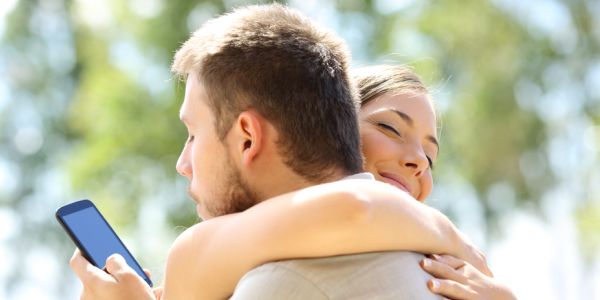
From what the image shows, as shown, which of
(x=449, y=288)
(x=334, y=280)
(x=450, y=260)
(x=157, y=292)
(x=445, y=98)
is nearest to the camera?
(x=334, y=280)

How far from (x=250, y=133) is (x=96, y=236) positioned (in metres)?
0.51

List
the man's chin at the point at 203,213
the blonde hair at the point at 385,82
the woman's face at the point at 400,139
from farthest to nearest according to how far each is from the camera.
A: the blonde hair at the point at 385,82
the woman's face at the point at 400,139
the man's chin at the point at 203,213

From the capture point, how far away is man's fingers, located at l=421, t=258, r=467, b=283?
1.91 meters

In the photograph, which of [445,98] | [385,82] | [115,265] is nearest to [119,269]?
[115,265]

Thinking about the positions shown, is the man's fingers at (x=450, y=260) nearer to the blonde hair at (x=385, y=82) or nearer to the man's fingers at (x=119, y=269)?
the man's fingers at (x=119, y=269)

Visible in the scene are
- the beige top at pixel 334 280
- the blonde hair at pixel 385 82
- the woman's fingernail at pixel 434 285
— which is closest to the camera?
the beige top at pixel 334 280

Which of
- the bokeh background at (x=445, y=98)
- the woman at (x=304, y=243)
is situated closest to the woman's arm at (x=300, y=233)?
the woman at (x=304, y=243)

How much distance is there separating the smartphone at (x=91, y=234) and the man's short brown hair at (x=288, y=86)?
398 millimetres

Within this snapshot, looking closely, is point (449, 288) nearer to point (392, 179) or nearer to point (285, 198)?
point (285, 198)

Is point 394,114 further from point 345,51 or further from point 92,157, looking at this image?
point 92,157

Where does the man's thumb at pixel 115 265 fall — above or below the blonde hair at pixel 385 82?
below

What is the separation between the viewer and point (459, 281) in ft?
6.54

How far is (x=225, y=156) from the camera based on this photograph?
203 centimetres

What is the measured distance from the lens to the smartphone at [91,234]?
7.19 feet
